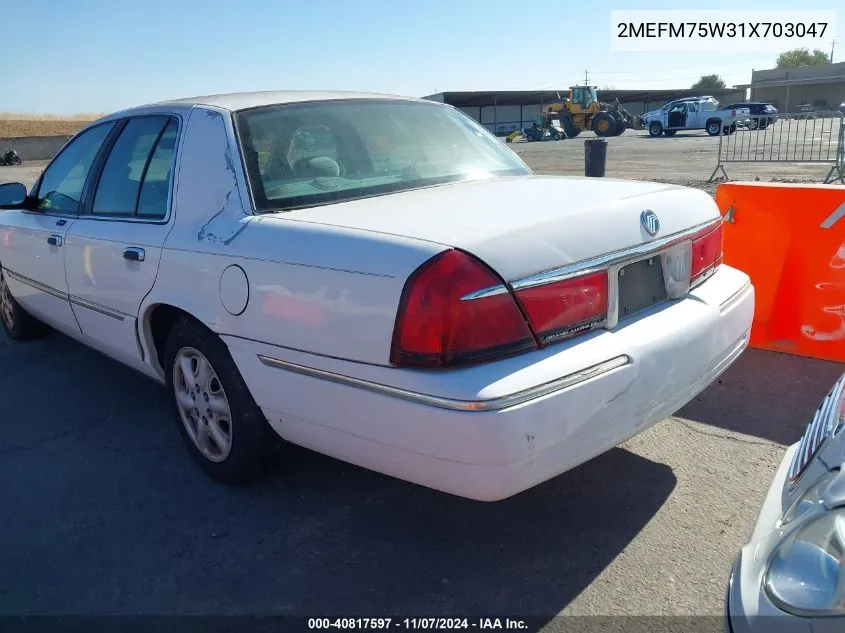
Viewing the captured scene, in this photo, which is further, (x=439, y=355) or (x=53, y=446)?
(x=53, y=446)

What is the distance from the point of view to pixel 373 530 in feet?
9.38

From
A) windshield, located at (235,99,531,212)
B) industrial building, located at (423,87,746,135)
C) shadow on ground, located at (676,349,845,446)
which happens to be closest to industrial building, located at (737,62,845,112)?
industrial building, located at (423,87,746,135)

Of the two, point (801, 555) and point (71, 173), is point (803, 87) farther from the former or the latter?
point (801, 555)

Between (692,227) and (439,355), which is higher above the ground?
(692,227)

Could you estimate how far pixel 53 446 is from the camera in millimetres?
3771

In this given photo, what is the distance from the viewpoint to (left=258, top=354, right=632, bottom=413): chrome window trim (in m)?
2.11

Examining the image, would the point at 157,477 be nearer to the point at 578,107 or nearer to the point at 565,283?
the point at 565,283

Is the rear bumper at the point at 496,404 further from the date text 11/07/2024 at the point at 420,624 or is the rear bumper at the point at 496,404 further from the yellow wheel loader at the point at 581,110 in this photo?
the yellow wheel loader at the point at 581,110

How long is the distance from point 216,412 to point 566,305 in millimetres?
1566

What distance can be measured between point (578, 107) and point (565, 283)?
43.9m

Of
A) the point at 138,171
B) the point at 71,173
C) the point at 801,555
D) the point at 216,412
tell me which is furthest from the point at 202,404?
the point at 801,555

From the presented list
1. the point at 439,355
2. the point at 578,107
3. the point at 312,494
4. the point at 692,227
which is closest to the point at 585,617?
the point at 439,355

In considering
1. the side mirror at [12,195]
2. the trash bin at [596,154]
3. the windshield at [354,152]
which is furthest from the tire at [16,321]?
the trash bin at [596,154]

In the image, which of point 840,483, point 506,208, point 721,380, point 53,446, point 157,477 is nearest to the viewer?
point 840,483
